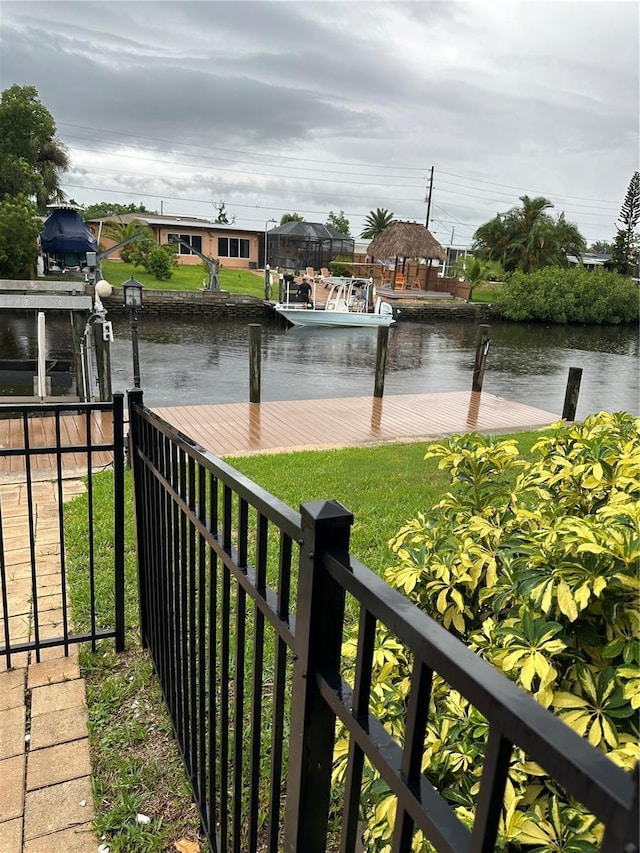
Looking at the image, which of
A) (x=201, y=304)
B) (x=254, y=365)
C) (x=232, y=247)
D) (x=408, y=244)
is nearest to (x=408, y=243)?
(x=408, y=244)

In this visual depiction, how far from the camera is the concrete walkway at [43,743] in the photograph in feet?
5.86

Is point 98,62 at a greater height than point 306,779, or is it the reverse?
point 98,62

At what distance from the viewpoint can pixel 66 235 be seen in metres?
16.9

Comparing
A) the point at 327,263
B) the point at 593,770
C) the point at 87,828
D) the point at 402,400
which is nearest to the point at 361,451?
the point at 402,400

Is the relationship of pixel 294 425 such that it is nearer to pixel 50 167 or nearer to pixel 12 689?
pixel 12 689

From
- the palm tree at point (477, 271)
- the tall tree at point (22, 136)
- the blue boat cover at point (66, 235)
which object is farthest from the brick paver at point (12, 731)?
the palm tree at point (477, 271)

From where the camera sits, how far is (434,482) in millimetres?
5070

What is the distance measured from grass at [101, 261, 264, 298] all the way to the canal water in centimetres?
431

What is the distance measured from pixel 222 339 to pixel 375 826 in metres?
18.2

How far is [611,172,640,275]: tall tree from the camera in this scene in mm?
39509

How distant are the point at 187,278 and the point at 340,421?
24793 mm

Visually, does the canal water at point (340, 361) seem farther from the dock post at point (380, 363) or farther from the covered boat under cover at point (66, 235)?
the covered boat under cover at point (66, 235)

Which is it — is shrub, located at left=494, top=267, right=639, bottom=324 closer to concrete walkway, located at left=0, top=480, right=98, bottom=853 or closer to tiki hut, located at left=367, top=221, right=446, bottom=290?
tiki hut, located at left=367, top=221, right=446, bottom=290

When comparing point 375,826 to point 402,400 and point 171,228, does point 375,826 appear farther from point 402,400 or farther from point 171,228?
point 171,228
